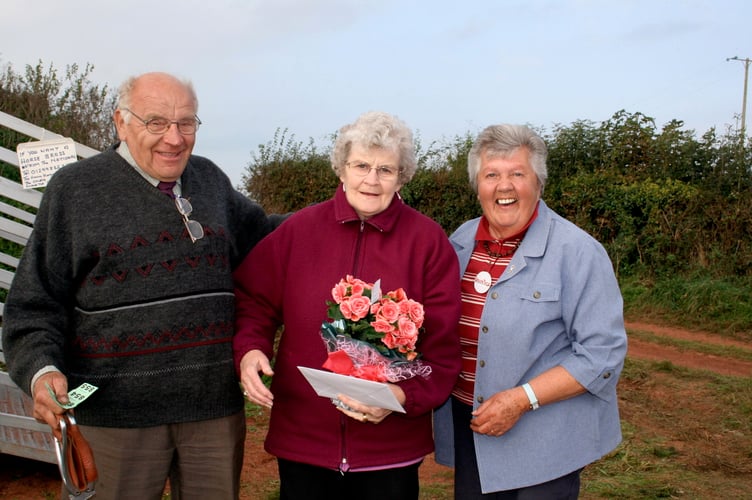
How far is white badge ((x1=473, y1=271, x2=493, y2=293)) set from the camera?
2982mm

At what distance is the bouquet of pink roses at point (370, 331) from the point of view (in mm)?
2457

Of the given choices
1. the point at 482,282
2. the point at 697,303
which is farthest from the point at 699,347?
the point at 482,282

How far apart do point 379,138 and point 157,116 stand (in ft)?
2.93

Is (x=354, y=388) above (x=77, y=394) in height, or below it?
above

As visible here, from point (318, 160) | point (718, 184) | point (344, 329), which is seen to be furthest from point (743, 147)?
point (344, 329)

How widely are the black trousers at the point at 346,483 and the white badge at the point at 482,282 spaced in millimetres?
778

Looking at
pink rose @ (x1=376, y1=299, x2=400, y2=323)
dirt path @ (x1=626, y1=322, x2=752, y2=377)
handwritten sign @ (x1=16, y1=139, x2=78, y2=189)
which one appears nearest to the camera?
pink rose @ (x1=376, y1=299, x2=400, y2=323)

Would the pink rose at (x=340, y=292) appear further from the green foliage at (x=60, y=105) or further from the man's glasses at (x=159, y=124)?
the green foliage at (x=60, y=105)

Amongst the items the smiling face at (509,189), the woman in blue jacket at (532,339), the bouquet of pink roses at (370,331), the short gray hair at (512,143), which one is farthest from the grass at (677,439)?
the bouquet of pink roses at (370,331)

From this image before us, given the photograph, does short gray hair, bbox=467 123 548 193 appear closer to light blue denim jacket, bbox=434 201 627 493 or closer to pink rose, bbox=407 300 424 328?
light blue denim jacket, bbox=434 201 627 493

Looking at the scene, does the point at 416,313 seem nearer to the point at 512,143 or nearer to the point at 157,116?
the point at 512,143

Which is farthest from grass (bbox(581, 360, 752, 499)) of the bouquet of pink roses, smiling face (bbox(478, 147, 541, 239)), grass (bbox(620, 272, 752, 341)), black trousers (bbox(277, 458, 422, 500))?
the bouquet of pink roses

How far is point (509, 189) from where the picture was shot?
9.73 ft

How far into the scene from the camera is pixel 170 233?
9.27ft
